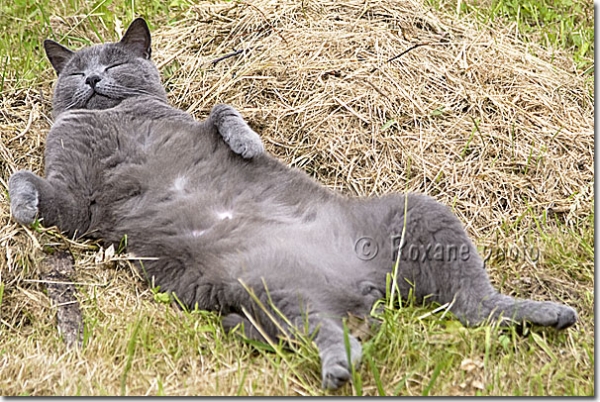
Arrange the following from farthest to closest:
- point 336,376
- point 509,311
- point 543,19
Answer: point 543,19 → point 509,311 → point 336,376

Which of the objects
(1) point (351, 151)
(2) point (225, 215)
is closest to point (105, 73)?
(2) point (225, 215)

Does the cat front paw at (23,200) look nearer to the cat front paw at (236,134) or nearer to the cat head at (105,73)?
the cat head at (105,73)

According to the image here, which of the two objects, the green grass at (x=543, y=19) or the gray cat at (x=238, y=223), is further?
the green grass at (x=543, y=19)

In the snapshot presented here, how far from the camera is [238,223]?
8.04 ft

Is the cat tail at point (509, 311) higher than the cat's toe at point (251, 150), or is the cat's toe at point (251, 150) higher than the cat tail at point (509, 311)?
the cat's toe at point (251, 150)

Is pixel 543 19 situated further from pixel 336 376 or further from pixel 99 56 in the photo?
pixel 336 376

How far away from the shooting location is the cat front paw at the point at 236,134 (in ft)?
8.70

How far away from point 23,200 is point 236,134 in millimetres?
748

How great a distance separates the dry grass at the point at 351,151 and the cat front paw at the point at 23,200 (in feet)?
0.27

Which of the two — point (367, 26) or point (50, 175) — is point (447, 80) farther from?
point (50, 175)

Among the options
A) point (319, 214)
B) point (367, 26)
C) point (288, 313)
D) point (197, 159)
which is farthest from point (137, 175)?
point (367, 26)

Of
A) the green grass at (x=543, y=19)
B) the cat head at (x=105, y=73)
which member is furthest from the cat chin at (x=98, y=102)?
the green grass at (x=543, y=19)

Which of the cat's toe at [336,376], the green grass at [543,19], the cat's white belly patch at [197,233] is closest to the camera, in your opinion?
the cat's toe at [336,376]

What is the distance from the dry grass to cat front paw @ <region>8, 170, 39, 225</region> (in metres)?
0.08
